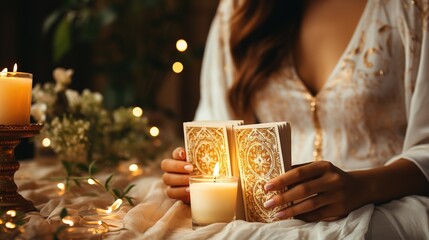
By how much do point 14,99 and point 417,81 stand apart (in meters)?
0.92

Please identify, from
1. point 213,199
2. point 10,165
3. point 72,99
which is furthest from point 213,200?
point 72,99

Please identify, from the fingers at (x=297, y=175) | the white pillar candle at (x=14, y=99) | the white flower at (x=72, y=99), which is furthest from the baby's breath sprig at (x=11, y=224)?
the white flower at (x=72, y=99)

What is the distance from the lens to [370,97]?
1324mm

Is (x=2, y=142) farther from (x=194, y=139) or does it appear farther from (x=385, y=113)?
(x=385, y=113)

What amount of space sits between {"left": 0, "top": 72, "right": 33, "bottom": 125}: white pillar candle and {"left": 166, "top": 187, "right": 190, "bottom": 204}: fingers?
304 mm

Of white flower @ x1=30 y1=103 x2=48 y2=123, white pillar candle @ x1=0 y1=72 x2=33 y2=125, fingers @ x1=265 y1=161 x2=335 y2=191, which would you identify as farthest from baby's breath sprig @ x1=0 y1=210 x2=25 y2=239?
white flower @ x1=30 y1=103 x2=48 y2=123

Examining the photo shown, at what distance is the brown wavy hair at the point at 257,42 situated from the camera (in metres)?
1.53

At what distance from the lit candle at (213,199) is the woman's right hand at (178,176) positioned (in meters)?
0.12

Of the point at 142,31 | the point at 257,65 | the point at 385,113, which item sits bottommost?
the point at 385,113

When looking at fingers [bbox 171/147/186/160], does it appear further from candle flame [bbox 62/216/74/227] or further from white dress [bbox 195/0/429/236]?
white dress [bbox 195/0/429/236]

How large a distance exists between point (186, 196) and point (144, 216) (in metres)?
0.13

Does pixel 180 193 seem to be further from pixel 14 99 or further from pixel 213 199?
pixel 14 99

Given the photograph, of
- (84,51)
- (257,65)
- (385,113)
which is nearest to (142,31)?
(84,51)

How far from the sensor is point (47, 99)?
1.43m
